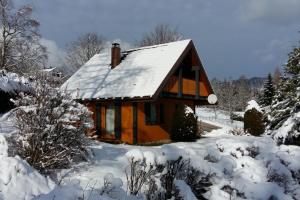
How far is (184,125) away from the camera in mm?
21453

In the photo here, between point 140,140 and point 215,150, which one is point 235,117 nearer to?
point 140,140

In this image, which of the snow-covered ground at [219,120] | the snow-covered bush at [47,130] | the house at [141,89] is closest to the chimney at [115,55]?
the house at [141,89]

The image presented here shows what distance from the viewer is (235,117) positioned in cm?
5691

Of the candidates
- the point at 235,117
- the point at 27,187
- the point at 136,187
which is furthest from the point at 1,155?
the point at 235,117

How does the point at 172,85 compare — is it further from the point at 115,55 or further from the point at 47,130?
the point at 47,130

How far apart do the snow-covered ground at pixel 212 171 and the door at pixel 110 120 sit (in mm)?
9658

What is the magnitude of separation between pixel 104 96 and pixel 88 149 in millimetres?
11293

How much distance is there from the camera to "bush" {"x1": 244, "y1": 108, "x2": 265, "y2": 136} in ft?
81.5

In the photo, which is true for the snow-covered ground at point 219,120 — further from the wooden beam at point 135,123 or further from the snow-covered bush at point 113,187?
the snow-covered bush at point 113,187

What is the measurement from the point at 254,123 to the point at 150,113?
6.86m

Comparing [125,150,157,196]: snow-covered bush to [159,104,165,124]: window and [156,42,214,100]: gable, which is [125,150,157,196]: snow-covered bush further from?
[159,104,165,124]: window

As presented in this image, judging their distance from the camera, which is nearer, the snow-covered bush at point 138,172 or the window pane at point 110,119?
the snow-covered bush at point 138,172

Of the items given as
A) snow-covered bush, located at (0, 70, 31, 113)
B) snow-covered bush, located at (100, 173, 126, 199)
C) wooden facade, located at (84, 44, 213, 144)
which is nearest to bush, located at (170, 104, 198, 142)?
wooden facade, located at (84, 44, 213, 144)

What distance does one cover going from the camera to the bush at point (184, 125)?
21.4 meters
